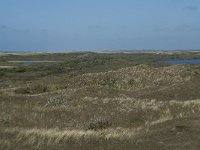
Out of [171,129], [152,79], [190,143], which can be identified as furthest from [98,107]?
[152,79]

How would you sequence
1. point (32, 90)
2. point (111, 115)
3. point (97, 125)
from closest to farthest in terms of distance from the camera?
point (97, 125) → point (111, 115) → point (32, 90)

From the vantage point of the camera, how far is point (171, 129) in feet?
61.0

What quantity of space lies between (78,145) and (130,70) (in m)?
41.1

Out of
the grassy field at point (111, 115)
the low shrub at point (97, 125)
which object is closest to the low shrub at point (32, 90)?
the grassy field at point (111, 115)

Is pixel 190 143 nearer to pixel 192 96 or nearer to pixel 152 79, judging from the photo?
pixel 192 96

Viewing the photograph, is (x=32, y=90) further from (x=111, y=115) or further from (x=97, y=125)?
(x=97, y=125)

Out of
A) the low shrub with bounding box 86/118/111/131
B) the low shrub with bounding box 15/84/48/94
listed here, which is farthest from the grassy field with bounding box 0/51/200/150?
the low shrub with bounding box 15/84/48/94

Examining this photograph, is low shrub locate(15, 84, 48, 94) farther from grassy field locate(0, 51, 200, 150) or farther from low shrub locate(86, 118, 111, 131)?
low shrub locate(86, 118, 111, 131)

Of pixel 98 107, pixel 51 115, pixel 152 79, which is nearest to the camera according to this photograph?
pixel 51 115

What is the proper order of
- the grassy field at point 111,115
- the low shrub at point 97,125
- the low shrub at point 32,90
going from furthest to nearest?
the low shrub at point 32,90 < the low shrub at point 97,125 < the grassy field at point 111,115

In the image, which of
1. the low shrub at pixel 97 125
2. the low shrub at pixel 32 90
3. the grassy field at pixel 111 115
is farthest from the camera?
the low shrub at pixel 32 90

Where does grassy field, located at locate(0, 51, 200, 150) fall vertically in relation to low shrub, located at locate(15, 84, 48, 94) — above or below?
above

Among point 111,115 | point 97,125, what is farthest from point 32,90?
point 97,125

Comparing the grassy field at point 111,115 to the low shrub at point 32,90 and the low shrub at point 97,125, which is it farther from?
the low shrub at point 32,90
